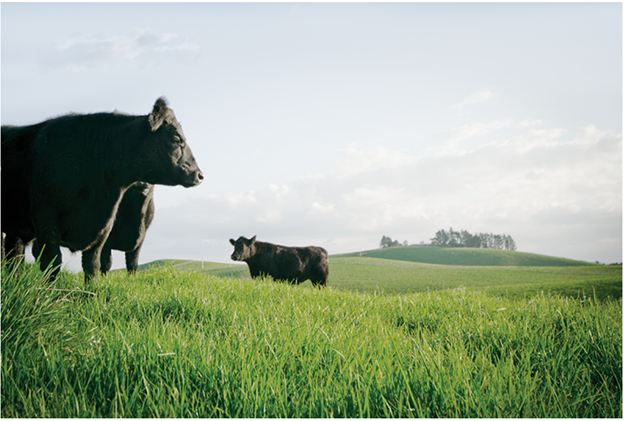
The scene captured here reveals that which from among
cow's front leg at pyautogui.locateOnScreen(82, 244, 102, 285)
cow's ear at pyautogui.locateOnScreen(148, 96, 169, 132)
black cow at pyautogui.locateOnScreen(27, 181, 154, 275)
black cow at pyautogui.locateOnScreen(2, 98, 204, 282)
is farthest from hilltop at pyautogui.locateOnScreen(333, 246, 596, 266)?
cow's ear at pyautogui.locateOnScreen(148, 96, 169, 132)

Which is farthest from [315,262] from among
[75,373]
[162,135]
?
[75,373]

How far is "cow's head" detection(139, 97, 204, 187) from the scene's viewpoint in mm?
Answer: 4742

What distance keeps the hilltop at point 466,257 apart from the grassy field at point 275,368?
1265 inches

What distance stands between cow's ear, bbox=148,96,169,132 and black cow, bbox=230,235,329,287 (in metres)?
5.75

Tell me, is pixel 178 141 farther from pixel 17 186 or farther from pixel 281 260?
pixel 281 260

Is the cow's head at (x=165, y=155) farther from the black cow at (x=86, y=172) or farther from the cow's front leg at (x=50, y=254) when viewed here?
the cow's front leg at (x=50, y=254)

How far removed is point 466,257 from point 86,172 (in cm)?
3613

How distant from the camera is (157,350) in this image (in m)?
2.40

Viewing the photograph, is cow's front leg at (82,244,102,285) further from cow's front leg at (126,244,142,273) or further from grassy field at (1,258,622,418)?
cow's front leg at (126,244,142,273)

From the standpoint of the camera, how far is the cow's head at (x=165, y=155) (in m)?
4.74

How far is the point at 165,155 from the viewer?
15.7 feet

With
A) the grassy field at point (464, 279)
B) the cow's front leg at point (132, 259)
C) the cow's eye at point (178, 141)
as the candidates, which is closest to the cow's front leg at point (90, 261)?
the cow's front leg at point (132, 259)

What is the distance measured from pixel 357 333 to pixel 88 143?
4.01 m

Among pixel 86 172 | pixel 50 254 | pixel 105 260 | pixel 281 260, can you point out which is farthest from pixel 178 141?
pixel 281 260
